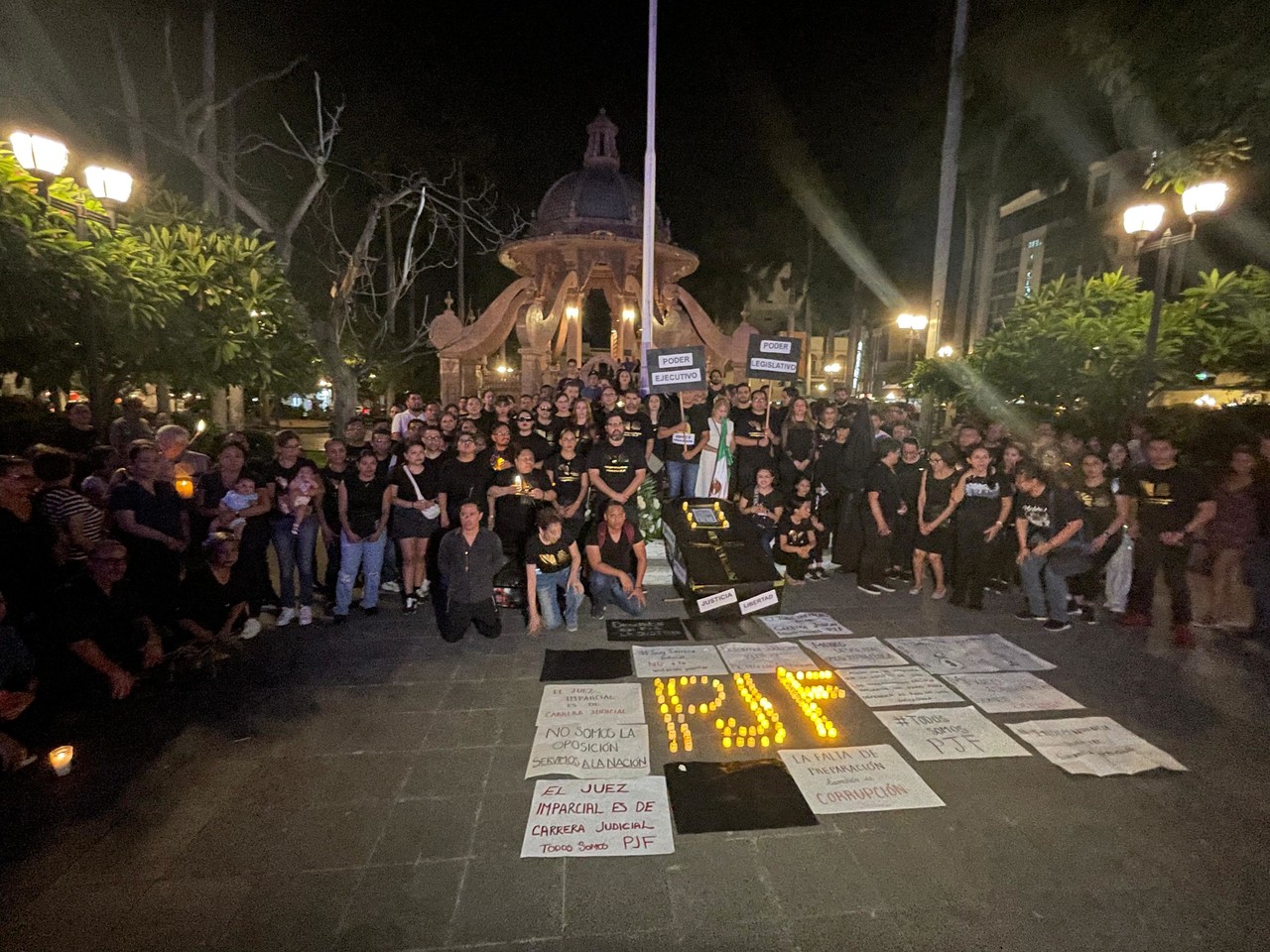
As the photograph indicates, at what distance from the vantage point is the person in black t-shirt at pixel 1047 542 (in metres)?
7.51

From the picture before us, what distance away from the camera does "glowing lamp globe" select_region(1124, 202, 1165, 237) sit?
1069 centimetres

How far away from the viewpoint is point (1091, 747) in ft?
15.8

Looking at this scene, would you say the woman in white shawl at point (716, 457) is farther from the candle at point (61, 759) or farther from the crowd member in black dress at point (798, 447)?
the candle at point (61, 759)

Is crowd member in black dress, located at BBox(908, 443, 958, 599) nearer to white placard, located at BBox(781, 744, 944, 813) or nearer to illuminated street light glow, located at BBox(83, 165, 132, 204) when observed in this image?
white placard, located at BBox(781, 744, 944, 813)

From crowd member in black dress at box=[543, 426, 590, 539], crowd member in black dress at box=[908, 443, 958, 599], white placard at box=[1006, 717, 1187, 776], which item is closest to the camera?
white placard at box=[1006, 717, 1187, 776]

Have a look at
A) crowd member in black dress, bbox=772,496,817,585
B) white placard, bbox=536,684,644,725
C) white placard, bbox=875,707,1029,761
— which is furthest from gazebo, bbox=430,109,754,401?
white placard, bbox=875,707,1029,761

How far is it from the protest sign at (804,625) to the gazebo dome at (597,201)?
14041mm

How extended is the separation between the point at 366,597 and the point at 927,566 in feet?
24.5

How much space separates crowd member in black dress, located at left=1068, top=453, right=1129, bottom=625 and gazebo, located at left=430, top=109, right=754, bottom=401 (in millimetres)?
11678

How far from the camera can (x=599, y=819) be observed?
3.96 m

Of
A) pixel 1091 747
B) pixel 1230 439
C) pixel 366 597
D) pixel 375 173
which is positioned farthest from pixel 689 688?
pixel 375 173

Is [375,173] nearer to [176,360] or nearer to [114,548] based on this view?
[176,360]

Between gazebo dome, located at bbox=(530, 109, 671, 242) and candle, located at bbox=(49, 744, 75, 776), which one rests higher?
gazebo dome, located at bbox=(530, 109, 671, 242)

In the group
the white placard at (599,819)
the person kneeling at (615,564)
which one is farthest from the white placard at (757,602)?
the white placard at (599,819)
